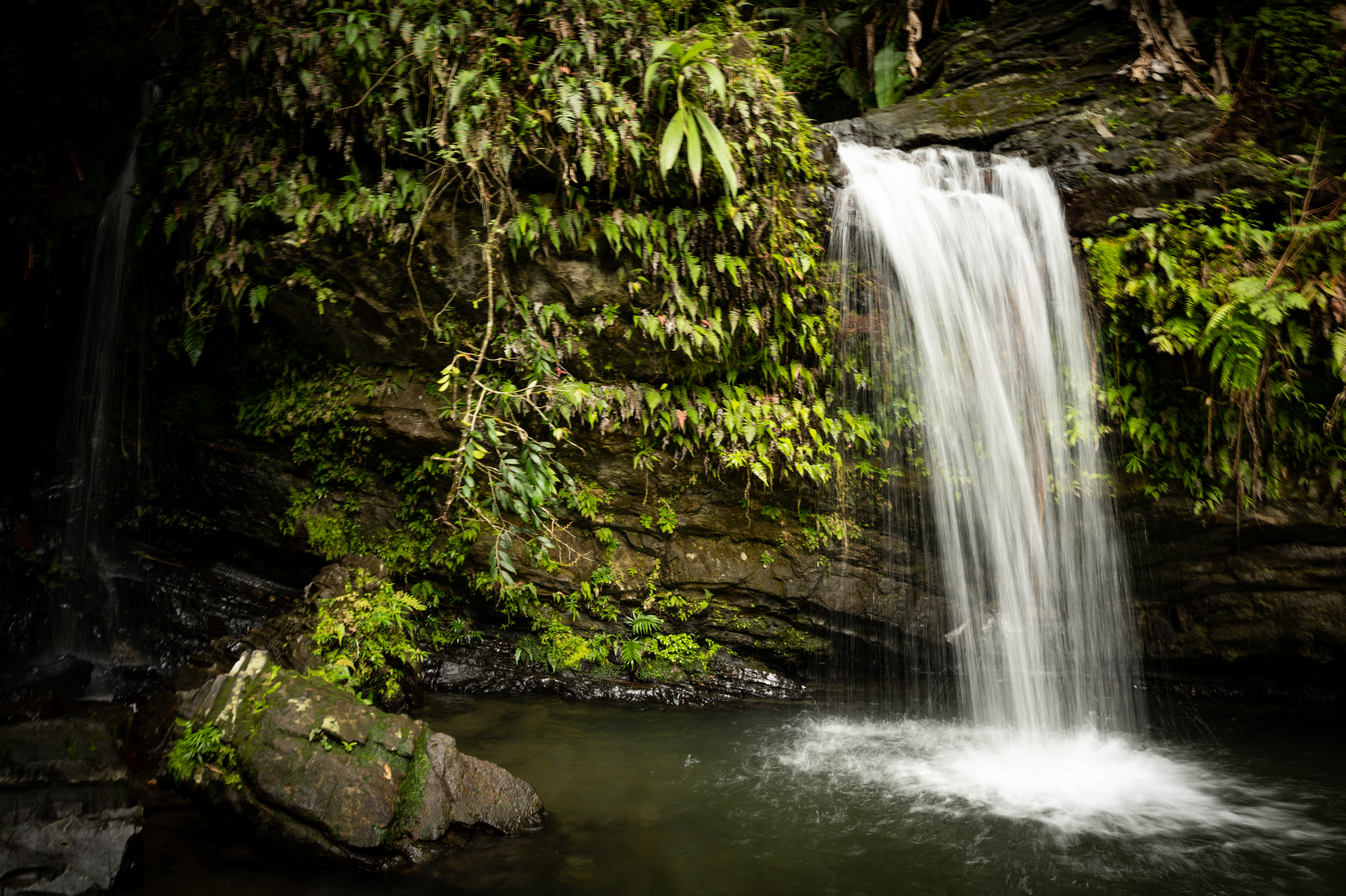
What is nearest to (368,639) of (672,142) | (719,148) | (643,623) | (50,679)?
(643,623)

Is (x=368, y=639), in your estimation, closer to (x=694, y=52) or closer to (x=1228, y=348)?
(x=694, y=52)

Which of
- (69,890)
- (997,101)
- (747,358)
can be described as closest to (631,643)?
(747,358)

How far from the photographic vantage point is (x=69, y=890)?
2.93m

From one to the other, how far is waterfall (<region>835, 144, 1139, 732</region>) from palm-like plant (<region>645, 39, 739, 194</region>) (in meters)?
1.69

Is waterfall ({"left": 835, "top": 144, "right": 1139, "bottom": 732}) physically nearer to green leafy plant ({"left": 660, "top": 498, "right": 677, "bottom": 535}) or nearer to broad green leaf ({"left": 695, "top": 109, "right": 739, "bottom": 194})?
broad green leaf ({"left": 695, "top": 109, "right": 739, "bottom": 194})

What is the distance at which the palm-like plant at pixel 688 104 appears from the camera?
488cm

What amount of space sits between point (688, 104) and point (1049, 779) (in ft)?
19.6

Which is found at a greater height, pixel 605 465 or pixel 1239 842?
pixel 605 465

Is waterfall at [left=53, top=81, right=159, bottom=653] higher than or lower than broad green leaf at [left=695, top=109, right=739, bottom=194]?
lower

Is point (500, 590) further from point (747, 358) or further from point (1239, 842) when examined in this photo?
Answer: point (1239, 842)

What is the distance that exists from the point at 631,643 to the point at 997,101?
702 cm

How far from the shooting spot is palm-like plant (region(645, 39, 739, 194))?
4.88m

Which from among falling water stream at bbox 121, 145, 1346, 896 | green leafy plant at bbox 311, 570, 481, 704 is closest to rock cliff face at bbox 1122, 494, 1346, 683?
falling water stream at bbox 121, 145, 1346, 896

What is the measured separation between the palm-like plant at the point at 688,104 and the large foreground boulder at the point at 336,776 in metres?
4.27
